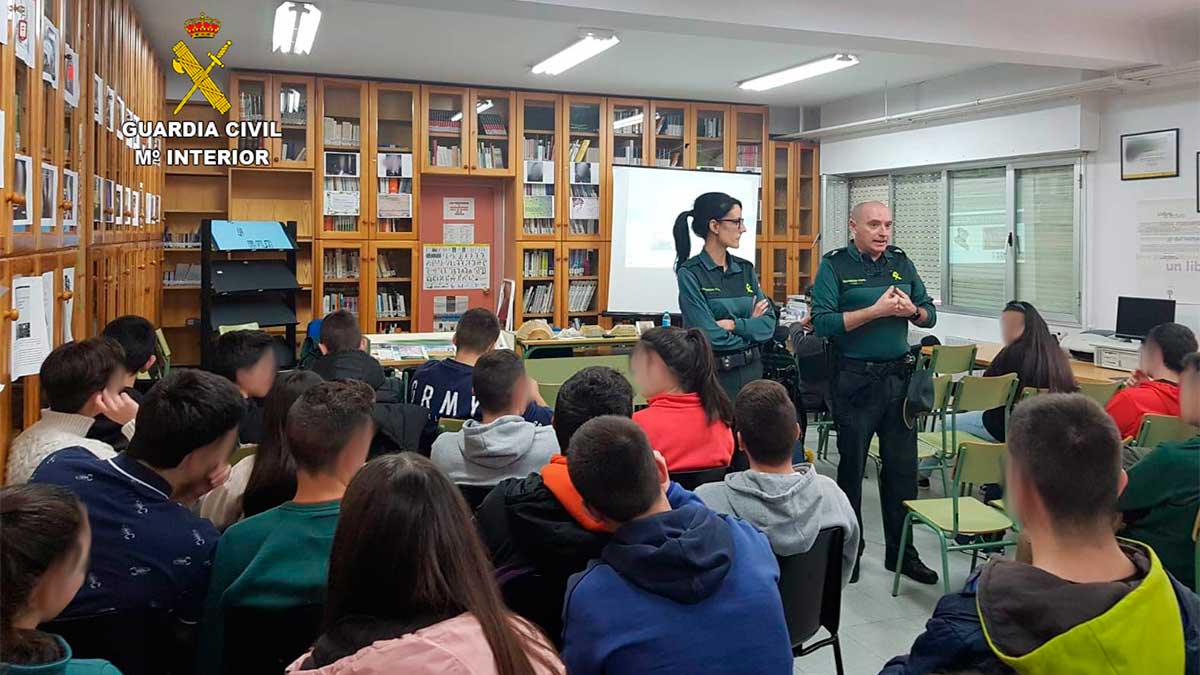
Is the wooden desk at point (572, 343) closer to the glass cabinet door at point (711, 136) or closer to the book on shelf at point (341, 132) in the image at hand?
the book on shelf at point (341, 132)

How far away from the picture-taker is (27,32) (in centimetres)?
241

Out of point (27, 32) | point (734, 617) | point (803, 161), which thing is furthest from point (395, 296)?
point (734, 617)

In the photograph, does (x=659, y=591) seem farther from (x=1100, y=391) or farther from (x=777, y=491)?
(x=1100, y=391)

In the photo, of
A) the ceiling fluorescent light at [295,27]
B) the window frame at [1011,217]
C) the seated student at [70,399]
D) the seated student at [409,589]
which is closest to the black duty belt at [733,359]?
the seated student at [70,399]

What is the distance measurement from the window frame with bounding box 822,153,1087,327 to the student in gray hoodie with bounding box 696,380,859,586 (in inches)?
209

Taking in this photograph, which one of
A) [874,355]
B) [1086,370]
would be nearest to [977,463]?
[874,355]

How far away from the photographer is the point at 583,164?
846 cm

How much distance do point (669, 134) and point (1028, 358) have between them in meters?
4.92

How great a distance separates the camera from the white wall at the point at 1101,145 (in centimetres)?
592

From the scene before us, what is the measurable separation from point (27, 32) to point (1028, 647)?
2779 mm

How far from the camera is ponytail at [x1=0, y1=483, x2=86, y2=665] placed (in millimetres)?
1129

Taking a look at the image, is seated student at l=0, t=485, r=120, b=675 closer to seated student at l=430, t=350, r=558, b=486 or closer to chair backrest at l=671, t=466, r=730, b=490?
seated student at l=430, t=350, r=558, b=486

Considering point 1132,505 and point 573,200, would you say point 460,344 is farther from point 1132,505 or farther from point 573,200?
point 573,200

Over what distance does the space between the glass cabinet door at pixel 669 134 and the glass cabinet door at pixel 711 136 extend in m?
0.17
